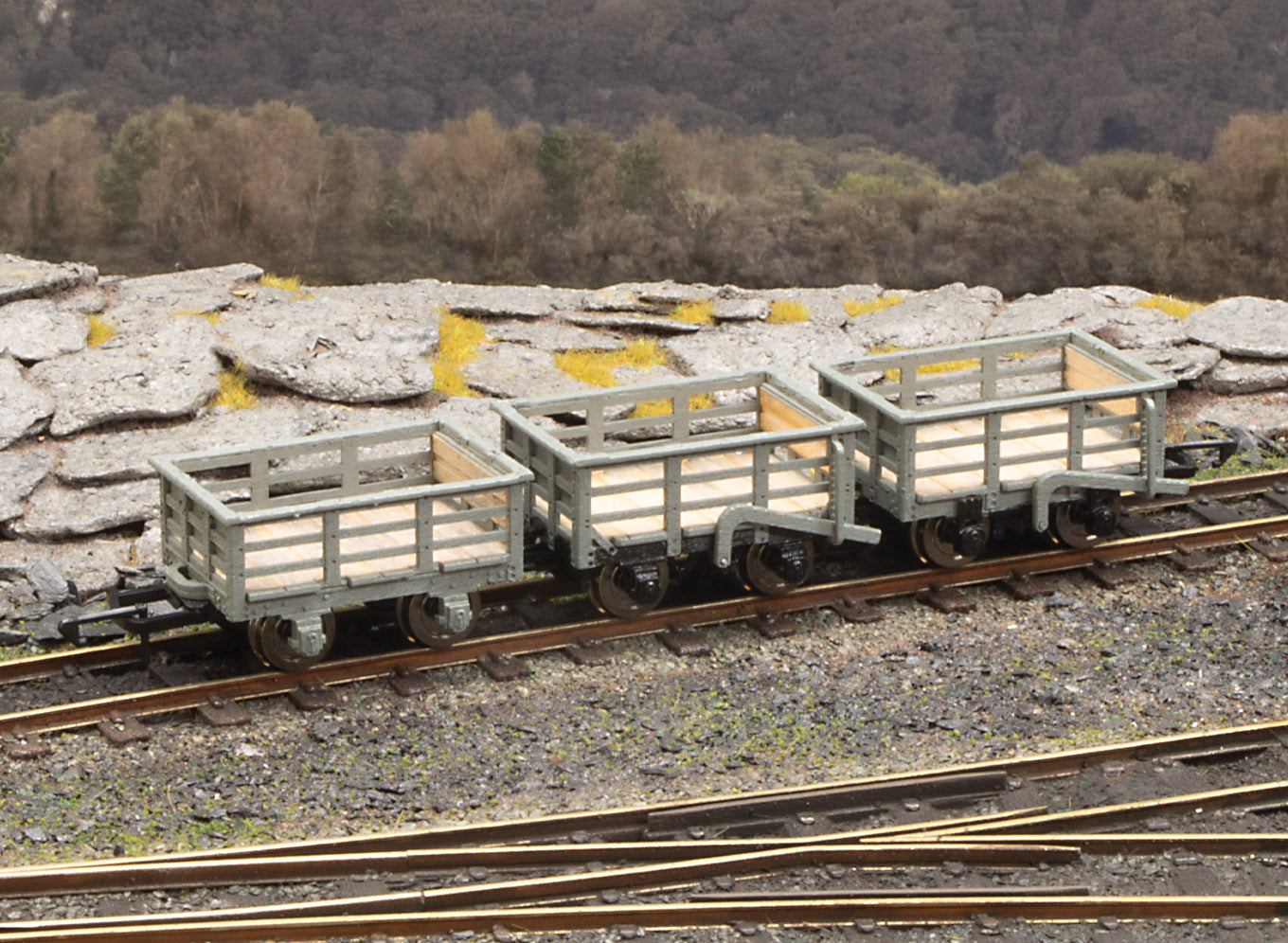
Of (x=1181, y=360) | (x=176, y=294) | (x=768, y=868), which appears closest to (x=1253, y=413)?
(x=1181, y=360)

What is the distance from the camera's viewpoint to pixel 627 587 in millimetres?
15352

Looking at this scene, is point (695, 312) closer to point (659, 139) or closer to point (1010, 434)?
point (1010, 434)

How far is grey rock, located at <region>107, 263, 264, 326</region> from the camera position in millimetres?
21062

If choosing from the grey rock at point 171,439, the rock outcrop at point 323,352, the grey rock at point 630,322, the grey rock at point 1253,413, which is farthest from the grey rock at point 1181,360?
the grey rock at point 171,439

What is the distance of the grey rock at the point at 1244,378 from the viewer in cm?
2092

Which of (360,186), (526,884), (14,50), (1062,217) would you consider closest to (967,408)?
(526,884)

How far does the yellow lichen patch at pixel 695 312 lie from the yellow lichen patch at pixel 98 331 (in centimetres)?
617

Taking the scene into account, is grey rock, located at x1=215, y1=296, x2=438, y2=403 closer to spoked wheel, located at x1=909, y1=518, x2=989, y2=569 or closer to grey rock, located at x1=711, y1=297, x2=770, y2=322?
grey rock, located at x1=711, y1=297, x2=770, y2=322

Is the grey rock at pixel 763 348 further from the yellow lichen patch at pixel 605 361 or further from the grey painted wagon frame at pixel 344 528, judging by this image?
the grey painted wagon frame at pixel 344 528

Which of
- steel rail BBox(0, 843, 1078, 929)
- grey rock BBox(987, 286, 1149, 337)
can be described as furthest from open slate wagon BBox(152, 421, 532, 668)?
grey rock BBox(987, 286, 1149, 337)

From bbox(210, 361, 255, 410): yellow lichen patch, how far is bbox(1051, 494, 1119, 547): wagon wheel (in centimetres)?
776

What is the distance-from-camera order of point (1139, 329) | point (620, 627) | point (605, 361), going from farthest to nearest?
point (1139, 329) < point (605, 361) < point (620, 627)

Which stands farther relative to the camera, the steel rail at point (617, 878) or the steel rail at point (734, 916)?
the steel rail at point (617, 878)

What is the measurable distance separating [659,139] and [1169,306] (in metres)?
17.3
